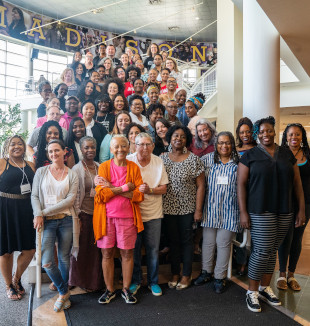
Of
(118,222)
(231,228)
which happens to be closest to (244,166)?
(231,228)

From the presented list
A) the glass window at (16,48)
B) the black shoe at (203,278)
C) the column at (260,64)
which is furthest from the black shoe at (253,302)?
the glass window at (16,48)

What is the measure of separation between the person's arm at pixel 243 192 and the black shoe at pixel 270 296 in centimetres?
67

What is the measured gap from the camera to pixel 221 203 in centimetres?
305

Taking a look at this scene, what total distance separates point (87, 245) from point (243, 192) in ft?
5.20

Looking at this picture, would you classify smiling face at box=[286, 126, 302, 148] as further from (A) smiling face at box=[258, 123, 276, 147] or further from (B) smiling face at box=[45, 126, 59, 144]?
(B) smiling face at box=[45, 126, 59, 144]

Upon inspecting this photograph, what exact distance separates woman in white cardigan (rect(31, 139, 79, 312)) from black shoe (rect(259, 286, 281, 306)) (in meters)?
1.81

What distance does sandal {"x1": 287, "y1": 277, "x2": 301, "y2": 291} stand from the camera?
10.3ft

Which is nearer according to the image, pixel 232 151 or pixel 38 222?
pixel 38 222

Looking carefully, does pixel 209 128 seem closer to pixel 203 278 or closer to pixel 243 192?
pixel 243 192

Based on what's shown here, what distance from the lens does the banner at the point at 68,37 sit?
42.5 feet

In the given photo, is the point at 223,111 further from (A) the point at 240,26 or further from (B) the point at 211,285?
(B) the point at 211,285

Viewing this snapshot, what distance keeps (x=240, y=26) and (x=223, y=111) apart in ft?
6.52

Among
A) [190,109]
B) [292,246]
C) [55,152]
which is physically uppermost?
[190,109]

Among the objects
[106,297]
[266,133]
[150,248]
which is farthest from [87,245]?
[266,133]
